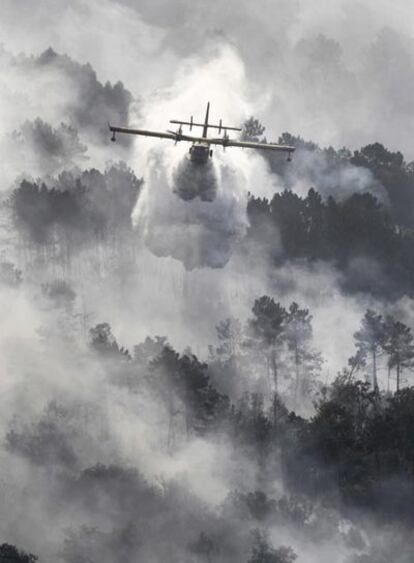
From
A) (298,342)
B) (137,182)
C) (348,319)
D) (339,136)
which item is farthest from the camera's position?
(339,136)

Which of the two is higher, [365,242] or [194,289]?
[365,242]

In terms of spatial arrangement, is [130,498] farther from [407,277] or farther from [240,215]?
[407,277]

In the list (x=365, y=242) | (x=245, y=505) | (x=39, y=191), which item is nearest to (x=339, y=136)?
(x=365, y=242)

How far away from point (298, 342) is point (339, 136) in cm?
8288

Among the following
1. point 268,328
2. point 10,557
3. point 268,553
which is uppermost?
point 268,328

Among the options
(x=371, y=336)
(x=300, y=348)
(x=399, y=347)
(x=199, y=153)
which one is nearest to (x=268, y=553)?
(x=399, y=347)

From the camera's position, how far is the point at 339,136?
16112cm

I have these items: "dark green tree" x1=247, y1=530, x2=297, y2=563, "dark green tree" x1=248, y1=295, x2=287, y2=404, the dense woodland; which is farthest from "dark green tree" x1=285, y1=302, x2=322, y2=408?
"dark green tree" x1=247, y1=530, x2=297, y2=563

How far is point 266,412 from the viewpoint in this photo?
83312 mm

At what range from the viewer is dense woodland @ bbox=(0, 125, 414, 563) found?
6925 cm

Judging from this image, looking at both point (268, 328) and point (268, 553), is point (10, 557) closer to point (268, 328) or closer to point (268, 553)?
point (268, 553)

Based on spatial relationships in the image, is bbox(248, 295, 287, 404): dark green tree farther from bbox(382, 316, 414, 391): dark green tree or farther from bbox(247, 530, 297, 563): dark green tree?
bbox(247, 530, 297, 563): dark green tree

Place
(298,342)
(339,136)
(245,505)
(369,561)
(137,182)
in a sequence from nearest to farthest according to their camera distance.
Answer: (369,561), (245,505), (298,342), (137,182), (339,136)

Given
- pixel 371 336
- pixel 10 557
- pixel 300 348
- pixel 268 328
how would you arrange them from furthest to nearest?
1. pixel 300 348
2. pixel 371 336
3. pixel 268 328
4. pixel 10 557
